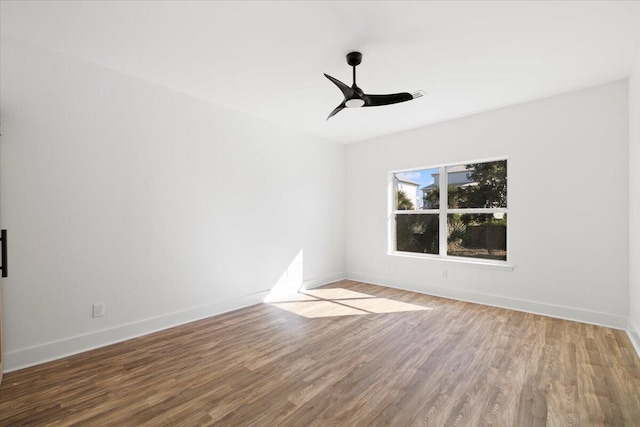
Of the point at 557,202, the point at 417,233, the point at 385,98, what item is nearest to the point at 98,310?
the point at 385,98

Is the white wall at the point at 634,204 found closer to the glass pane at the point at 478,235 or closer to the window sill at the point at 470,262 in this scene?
the window sill at the point at 470,262

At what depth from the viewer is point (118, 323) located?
2.97m

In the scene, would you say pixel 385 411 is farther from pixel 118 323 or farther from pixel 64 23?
pixel 64 23

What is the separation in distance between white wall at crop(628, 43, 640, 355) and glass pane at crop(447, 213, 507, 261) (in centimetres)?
126

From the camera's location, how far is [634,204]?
287 cm

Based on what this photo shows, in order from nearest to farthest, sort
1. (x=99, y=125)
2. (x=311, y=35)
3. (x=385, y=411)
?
(x=385, y=411)
(x=311, y=35)
(x=99, y=125)

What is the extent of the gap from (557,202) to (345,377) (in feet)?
10.9

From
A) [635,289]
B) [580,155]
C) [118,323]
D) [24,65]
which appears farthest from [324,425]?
[580,155]

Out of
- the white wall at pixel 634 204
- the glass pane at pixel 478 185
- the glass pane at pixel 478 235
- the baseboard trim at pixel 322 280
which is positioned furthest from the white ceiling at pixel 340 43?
the baseboard trim at pixel 322 280

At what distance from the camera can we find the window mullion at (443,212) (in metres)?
4.71

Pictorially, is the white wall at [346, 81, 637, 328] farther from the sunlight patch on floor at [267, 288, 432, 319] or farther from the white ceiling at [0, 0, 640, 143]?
the sunlight patch on floor at [267, 288, 432, 319]

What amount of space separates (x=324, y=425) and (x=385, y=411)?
415mm

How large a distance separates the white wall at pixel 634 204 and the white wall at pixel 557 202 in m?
0.15

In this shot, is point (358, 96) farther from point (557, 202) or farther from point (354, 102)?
point (557, 202)
